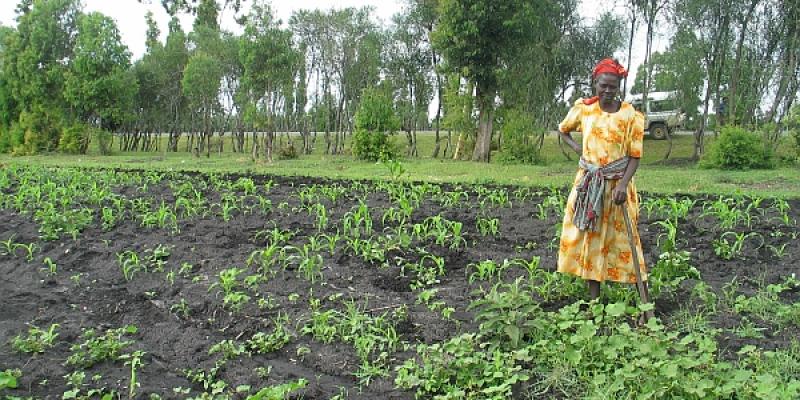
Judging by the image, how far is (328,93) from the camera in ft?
83.3

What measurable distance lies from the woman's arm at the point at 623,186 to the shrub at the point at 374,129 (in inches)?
576

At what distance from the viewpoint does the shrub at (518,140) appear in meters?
18.0

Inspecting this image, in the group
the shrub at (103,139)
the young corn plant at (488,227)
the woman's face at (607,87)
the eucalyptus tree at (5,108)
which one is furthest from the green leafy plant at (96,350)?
the eucalyptus tree at (5,108)

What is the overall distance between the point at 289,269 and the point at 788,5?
1670cm

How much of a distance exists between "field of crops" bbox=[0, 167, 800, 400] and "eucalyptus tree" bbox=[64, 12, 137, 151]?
1766 cm

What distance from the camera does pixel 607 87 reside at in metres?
4.15

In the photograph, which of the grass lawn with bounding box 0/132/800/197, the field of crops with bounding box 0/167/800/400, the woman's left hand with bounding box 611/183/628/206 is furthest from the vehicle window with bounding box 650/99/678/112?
the woman's left hand with bounding box 611/183/628/206

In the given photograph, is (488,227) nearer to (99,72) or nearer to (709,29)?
(709,29)

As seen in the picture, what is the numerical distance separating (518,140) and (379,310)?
1444 centimetres

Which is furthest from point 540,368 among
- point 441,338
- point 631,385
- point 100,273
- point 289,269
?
point 100,273

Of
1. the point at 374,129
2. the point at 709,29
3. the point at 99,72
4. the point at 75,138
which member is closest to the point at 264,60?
the point at 374,129

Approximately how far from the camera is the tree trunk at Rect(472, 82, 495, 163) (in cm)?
1856

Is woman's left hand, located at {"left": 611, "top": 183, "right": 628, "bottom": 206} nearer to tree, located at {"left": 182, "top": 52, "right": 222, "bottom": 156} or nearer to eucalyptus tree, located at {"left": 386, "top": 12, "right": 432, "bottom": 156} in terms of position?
eucalyptus tree, located at {"left": 386, "top": 12, "right": 432, "bottom": 156}

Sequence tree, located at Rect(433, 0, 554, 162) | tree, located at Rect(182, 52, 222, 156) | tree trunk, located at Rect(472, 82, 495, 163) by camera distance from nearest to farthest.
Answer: tree, located at Rect(433, 0, 554, 162) < tree trunk, located at Rect(472, 82, 495, 163) < tree, located at Rect(182, 52, 222, 156)
